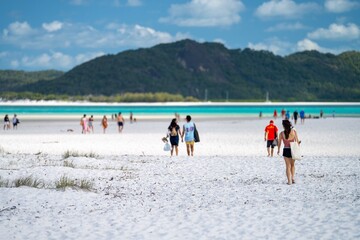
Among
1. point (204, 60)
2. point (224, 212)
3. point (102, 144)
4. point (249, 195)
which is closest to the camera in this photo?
point (224, 212)

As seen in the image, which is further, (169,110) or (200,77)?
(200,77)

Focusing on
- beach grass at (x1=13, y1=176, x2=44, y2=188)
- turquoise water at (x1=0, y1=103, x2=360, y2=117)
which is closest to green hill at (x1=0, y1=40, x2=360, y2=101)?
turquoise water at (x1=0, y1=103, x2=360, y2=117)

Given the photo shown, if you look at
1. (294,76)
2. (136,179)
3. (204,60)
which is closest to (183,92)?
(204,60)

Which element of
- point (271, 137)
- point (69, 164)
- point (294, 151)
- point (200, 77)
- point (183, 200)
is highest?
point (200, 77)

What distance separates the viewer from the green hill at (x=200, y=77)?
17038 centimetres

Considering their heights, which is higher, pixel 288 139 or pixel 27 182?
pixel 288 139

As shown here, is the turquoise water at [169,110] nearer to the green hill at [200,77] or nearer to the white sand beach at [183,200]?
the white sand beach at [183,200]

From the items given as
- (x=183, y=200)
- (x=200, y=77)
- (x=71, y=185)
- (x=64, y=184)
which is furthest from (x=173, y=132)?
(x=200, y=77)

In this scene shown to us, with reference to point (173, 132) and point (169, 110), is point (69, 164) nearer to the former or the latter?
point (173, 132)

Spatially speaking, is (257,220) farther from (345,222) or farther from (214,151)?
(214,151)

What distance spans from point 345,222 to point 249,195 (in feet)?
9.16

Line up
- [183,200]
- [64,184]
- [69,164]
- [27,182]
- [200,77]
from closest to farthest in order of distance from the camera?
[183,200] < [64,184] < [27,182] < [69,164] < [200,77]

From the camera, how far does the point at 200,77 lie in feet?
596

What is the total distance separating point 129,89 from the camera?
542 ft
